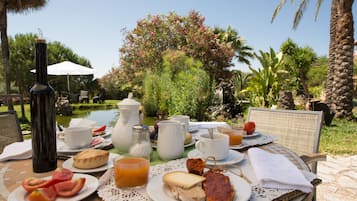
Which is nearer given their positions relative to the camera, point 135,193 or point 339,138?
point 135,193

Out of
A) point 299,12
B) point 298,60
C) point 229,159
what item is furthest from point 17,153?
point 298,60

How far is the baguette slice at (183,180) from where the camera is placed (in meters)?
0.71

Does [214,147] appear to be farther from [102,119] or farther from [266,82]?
[102,119]

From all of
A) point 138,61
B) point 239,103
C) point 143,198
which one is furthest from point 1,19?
point 143,198

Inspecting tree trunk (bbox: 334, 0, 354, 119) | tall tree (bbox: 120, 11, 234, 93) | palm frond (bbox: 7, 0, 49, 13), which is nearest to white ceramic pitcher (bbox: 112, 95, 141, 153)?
tree trunk (bbox: 334, 0, 354, 119)

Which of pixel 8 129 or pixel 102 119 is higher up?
pixel 8 129

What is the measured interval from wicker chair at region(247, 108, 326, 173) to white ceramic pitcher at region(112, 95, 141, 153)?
3.40ft

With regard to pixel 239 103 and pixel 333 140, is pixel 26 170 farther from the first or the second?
pixel 239 103

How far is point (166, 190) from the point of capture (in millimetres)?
748

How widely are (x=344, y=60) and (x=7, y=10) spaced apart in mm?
10578

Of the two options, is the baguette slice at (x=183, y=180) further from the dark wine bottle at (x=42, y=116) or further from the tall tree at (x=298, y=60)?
the tall tree at (x=298, y=60)

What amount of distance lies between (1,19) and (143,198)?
29.6ft

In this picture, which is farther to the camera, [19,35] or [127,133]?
[19,35]

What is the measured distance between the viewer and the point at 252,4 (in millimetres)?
8102
